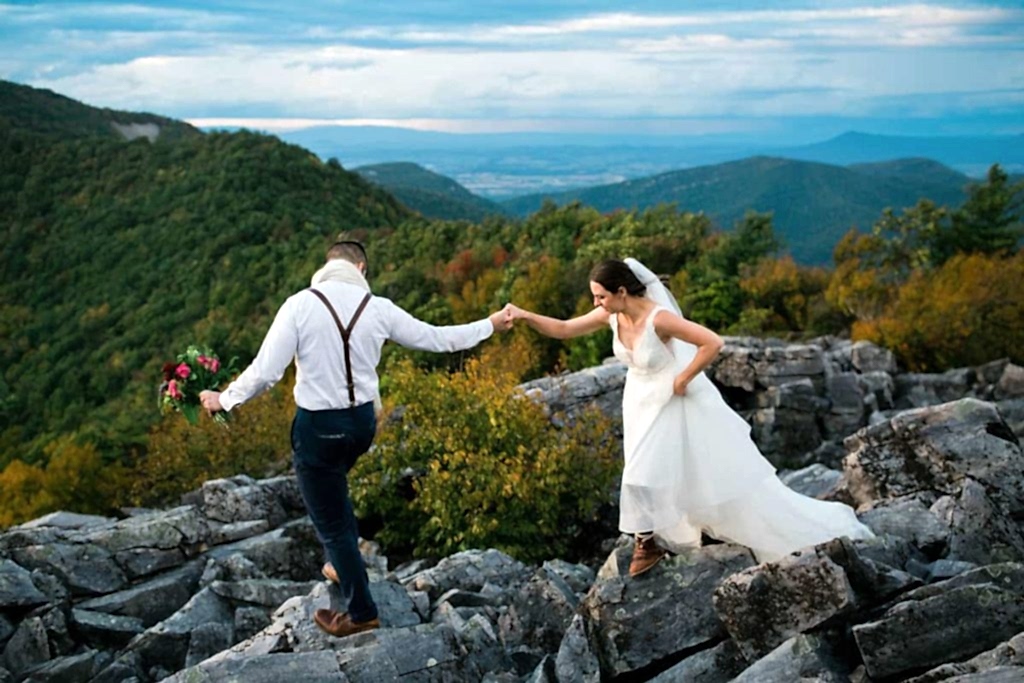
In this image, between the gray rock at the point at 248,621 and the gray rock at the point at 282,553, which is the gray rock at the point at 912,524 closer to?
the gray rock at the point at 248,621

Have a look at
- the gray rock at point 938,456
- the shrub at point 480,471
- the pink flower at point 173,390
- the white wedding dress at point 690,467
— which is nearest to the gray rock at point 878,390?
the shrub at point 480,471

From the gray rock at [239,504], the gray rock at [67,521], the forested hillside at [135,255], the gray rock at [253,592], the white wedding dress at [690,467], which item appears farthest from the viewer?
the forested hillside at [135,255]

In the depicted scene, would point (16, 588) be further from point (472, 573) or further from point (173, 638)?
point (472, 573)

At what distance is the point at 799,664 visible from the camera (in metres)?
6.85

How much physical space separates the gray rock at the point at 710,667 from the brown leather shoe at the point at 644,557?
86 centimetres

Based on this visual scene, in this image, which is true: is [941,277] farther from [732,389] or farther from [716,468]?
[716,468]

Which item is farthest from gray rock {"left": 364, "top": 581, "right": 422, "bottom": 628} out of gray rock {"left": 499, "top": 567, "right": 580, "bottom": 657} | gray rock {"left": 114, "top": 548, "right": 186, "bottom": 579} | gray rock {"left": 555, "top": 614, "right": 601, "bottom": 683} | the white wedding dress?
gray rock {"left": 114, "top": 548, "right": 186, "bottom": 579}

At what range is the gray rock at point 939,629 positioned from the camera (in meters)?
6.73

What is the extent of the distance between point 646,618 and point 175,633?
5586 mm

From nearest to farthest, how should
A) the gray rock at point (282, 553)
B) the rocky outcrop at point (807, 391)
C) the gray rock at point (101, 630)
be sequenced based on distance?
the gray rock at point (101, 630)
the gray rock at point (282, 553)
the rocky outcrop at point (807, 391)

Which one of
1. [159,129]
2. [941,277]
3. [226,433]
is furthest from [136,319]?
[159,129]

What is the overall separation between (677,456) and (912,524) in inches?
106

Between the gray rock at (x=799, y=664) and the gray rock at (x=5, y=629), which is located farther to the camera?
the gray rock at (x=5, y=629)

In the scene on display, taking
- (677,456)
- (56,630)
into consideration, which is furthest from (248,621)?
(677,456)
